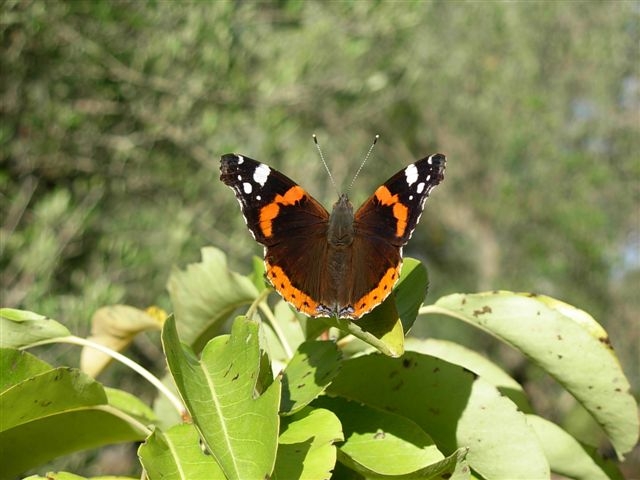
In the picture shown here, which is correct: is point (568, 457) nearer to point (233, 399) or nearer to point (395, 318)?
point (395, 318)

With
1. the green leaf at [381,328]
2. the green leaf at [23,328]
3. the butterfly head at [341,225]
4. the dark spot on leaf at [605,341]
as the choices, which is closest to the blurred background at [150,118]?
the butterfly head at [341,225]

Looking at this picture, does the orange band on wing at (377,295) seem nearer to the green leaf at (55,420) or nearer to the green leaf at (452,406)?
the green leaf at (452,406)

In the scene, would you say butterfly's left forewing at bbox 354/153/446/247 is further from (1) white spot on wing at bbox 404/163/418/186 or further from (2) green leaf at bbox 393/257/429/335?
(2) green leaf at bbox 393/257/429/335

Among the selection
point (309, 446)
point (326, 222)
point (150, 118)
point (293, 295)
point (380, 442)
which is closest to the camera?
point (309, 446)

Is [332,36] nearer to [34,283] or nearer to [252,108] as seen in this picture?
[252,108]

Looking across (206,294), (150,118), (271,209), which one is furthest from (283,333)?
(150,118)

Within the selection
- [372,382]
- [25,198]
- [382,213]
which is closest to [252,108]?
[25,198]

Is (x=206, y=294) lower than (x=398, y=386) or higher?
higher
